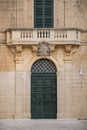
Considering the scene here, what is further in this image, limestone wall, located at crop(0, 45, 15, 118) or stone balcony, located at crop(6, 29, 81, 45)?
limestone wall, located at crop(0, 45, 15, 118)

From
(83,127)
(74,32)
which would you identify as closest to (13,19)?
(74,32)

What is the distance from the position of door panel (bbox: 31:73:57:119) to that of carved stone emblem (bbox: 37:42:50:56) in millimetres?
1277

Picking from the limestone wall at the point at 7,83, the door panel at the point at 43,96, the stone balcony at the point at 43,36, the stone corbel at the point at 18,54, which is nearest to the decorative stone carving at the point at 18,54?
the stone corbel at the point at 18,54

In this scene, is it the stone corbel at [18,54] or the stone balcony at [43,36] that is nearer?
the stone balcony at [43,36]

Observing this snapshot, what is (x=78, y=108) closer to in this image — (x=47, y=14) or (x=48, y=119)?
(x=48, y=119)

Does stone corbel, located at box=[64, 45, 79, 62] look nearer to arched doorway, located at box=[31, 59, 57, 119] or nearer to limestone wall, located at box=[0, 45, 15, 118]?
arched doorway, located at box=[31, 59, 57, 119]

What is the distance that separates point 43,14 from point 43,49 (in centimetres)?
211

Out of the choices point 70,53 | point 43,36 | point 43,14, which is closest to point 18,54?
point 43,36

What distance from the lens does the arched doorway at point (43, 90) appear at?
75.6 ft

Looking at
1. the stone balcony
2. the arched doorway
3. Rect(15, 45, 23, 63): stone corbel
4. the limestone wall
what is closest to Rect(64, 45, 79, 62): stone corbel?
the stone balcony

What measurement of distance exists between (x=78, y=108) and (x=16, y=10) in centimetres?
676

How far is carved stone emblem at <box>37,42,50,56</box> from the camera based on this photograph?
22.6m

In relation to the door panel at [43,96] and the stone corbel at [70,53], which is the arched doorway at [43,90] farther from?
the stone corbel at [70,53]

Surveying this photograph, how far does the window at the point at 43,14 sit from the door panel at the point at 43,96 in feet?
9.63
